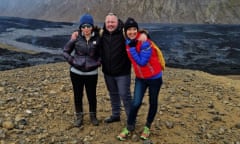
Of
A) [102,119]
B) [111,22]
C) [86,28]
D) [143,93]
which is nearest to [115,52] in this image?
[111,22]

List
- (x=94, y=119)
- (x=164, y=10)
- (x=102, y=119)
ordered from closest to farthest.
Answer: (x=94, y=119) < (x=102, y=119) < (x=164, y=10)

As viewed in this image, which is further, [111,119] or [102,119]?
[102,119]

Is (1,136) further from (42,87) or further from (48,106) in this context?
(42,87)

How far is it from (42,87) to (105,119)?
4.12m

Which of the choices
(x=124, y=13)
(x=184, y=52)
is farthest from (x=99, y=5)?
(x=184, y=52)

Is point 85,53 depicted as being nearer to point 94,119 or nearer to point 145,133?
point 94,119

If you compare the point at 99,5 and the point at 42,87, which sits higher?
the point at 99,5

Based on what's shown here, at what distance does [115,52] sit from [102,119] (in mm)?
1967

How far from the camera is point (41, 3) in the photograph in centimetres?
15812

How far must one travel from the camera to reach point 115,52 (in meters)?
6.89

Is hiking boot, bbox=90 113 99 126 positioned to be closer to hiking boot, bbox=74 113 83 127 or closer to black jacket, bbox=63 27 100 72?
hiking boot, bbox=74 113 83 127

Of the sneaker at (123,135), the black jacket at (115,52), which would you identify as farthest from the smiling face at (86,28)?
the sneaker at (123,135)

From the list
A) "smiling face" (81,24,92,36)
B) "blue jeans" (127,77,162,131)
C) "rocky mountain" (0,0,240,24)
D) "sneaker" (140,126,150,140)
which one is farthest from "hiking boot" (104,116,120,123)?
"rocky mountain" (0,0,240,24)

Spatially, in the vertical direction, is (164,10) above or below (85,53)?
above
